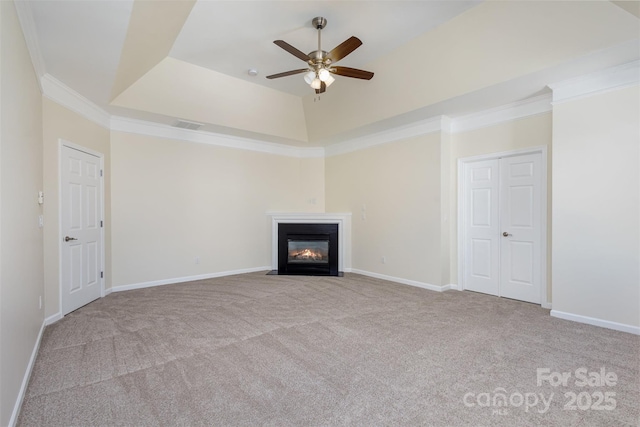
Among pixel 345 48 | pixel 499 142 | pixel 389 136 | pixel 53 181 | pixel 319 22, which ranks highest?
pixel 319 22

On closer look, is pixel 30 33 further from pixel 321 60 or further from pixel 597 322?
pixel 597 322

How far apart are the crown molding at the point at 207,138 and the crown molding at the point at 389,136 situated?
58 cm

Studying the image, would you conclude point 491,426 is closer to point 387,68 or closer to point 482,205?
point 482,205

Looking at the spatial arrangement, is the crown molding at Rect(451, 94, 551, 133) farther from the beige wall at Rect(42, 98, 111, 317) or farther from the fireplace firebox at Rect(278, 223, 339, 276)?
the beige wall at Rect(42, 98, 111, 317)

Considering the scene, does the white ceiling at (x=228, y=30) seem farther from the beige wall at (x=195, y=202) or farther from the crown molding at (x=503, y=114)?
the crown molding at (x=503, y=114)

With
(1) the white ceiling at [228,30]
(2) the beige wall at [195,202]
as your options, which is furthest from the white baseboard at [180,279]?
(1) the white ceiling at [228,30]

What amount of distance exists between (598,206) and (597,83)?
1.33 m

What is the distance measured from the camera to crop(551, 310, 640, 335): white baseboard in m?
3.16

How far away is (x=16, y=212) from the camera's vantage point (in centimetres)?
214

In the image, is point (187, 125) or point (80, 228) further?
point (187, 125)

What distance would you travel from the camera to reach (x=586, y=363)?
2588 millimetres

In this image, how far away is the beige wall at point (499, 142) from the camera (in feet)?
13.1

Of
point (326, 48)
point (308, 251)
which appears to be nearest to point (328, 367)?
point (326, 48)

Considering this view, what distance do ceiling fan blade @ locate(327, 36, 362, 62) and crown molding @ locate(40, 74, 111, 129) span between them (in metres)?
3.15
